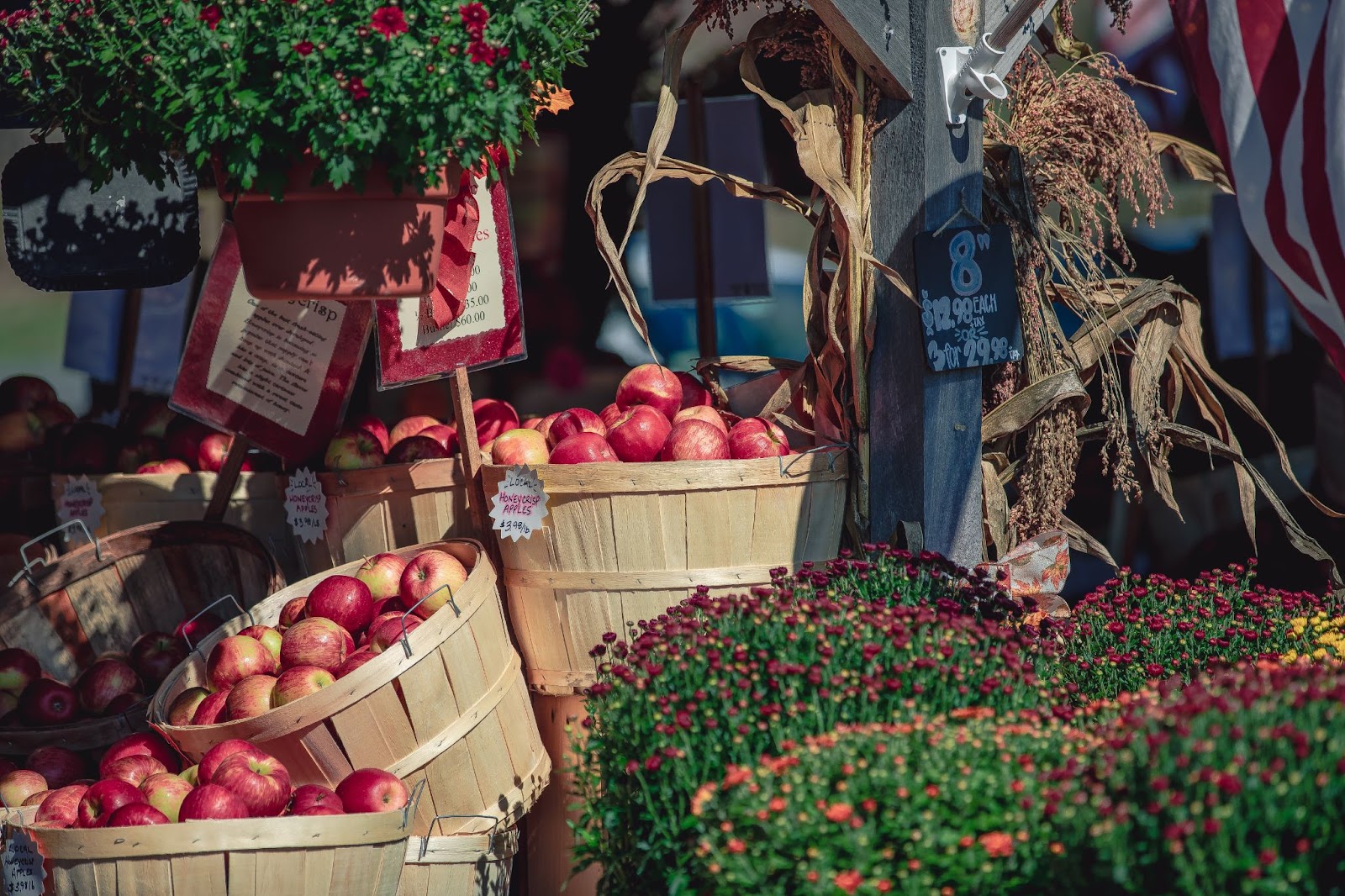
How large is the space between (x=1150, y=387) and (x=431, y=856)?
2.43 meters

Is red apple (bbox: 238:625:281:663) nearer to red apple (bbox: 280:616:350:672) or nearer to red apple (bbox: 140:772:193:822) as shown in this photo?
red apple (bbox: 280:616:350:672)

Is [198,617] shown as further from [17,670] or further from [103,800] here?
[103,800]

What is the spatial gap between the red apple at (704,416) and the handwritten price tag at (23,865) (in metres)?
1.81

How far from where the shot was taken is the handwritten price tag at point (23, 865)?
2.63m

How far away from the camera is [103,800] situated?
2.65m

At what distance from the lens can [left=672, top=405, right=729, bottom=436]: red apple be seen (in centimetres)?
346

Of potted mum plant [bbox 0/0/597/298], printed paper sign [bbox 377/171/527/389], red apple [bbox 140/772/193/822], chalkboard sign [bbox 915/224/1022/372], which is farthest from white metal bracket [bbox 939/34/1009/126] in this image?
red apple [bbox 140/772/193/822]

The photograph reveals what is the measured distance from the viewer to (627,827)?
2375mm

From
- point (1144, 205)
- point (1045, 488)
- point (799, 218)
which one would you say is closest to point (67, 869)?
point (1045, 488)

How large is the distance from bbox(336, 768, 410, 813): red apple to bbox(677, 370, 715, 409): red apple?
4.87ft

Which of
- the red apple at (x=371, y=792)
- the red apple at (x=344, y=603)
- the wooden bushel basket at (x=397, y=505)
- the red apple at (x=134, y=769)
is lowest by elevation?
the red apple at (x=371, y=792)

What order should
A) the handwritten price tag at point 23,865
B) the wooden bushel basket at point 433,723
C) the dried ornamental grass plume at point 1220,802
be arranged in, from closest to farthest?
the dried ornamental grass plume at point 1220,802
the handwritten price tag at point 23,865
the wooden bushel basket at point 433,723

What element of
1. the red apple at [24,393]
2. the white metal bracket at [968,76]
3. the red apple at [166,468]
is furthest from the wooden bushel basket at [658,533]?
the red apple at [24,393]

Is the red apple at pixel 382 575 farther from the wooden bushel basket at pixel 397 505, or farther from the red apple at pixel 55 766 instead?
the red apple at pixel 55 766
